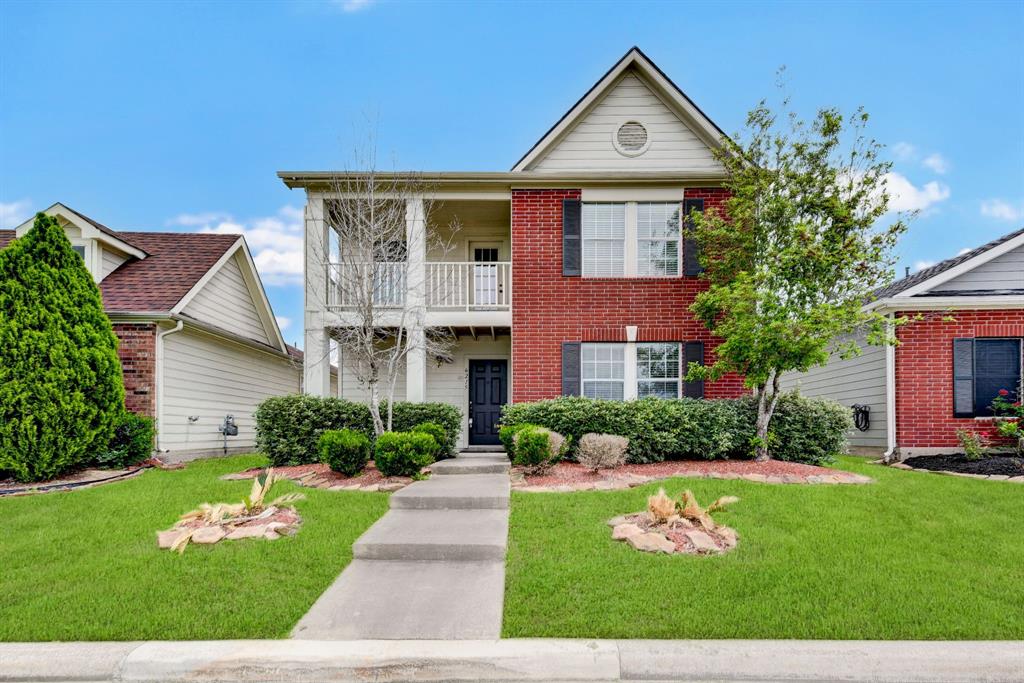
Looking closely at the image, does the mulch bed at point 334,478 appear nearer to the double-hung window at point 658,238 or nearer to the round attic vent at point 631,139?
the double-hung window at point 658,238

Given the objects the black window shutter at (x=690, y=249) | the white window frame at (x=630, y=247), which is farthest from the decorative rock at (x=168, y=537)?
the black window shutter at (x=690, y=249)

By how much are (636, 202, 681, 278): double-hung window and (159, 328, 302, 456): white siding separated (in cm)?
962

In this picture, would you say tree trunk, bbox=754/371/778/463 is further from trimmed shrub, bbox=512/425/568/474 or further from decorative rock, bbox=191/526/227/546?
decorative rock, bbox=191/526/227/546

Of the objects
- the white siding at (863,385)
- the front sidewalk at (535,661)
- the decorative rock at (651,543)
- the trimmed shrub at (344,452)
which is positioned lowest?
the front sidewalk at (535,661)

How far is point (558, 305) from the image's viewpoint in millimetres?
11625

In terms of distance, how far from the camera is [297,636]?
4.09 metres

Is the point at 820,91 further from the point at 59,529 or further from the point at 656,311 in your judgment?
the point at 59,529

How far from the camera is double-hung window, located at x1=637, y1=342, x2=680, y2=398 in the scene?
11.4 meters

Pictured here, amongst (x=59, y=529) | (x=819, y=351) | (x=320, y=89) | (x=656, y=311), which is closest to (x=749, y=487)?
(x=819, y=351)

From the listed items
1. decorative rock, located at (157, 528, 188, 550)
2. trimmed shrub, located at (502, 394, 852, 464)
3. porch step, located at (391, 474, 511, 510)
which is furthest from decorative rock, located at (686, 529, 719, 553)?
decorative rock, located at (157, 528, 188, 550)

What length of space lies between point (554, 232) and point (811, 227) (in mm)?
4637

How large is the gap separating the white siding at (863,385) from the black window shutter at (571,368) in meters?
3.93

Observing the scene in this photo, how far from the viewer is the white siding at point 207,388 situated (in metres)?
11.9

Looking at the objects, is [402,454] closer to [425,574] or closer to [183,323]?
[425,574]
